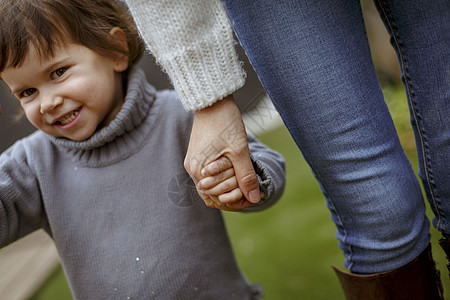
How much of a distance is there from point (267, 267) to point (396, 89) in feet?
4.74

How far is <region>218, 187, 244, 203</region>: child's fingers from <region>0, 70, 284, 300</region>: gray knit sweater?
0.92ft

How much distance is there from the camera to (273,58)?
83 cm

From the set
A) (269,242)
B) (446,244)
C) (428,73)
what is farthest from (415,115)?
(269,242)

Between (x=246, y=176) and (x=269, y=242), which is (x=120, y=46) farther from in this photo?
(x=269, y=242)

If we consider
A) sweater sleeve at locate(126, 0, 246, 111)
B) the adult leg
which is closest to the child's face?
sweater sleeve at locate(126, 0, 246, 111)

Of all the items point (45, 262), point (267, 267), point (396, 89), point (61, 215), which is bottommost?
point (396, 89)

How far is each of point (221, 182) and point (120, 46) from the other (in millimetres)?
573

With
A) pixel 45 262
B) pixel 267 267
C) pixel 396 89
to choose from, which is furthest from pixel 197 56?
pixel 396 89

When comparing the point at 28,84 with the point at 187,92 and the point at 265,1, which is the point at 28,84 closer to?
the point at 187,92

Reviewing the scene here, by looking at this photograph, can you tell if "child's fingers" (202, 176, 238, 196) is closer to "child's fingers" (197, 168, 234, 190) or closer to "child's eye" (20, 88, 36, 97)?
"child's fingers" (197, 168, 234, 190)

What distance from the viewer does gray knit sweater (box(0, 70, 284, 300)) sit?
1.17 meters

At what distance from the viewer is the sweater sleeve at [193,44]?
2.56 feet

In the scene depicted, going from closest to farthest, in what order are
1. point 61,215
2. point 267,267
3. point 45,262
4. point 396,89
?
point 61,215
point 267,267
point 45,262
point 396,89

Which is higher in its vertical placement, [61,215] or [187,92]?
[187,92]
